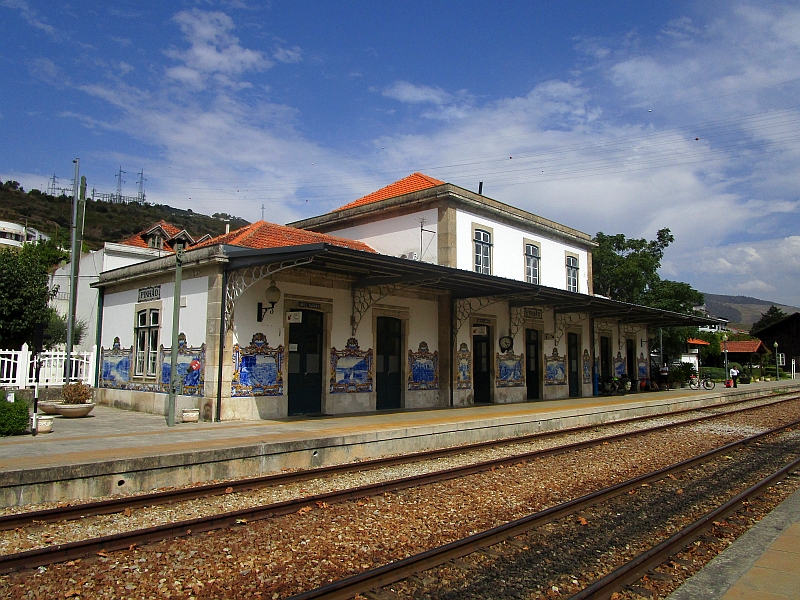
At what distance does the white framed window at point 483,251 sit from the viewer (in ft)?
68.0

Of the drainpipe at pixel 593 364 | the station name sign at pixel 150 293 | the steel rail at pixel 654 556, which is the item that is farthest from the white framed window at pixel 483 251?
the steel rail at pixel 654 556

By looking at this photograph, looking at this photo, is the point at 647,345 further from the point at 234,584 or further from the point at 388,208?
the point at 234,584

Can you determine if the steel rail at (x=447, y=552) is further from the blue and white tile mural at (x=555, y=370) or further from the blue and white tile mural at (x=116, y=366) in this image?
the blue and white tile mural at (x=555, y=370)

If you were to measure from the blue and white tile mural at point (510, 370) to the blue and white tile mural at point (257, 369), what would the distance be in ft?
28.9

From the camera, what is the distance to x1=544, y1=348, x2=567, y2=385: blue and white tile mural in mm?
23031

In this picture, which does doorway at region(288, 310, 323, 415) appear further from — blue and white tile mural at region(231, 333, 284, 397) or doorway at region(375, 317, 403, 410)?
doorway at region(375, 317, 403, 410)

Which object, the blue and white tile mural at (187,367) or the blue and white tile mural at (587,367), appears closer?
the blue and white tile mural at (187,367)

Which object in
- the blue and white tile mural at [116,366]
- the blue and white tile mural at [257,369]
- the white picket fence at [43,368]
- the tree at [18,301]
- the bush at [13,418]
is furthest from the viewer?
the tree at [18,301]

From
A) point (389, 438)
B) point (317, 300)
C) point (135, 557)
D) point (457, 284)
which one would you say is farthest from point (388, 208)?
point (135, 557)

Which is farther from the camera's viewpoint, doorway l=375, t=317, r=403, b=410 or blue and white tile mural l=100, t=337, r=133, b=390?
doorway l=375, t=317, r=403, b=410

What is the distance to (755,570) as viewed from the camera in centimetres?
475

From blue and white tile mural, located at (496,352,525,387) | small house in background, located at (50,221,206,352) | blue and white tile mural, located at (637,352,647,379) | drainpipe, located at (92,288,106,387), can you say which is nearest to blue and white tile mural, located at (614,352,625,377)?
blue and white tile mural, located at (637,352,647,379)

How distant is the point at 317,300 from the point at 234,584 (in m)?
10.3

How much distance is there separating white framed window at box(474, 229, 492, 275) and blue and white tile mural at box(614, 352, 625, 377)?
1048cm
